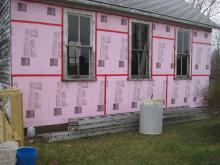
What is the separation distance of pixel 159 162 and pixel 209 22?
9092mm

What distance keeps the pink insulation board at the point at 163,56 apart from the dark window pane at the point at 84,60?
2.91m

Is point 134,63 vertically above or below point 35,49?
below

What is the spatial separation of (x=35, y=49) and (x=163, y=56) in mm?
5201

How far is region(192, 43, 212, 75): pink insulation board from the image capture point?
13773 millimetres

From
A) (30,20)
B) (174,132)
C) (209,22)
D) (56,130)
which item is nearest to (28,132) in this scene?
(56,130)

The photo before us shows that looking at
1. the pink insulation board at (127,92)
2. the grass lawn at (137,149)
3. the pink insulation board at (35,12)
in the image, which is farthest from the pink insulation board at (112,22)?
the grass lawn at (137,149)

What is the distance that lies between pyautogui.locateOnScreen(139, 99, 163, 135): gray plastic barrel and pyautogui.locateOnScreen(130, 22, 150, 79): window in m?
1.85

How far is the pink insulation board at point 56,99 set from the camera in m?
8.69

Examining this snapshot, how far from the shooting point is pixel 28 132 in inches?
335

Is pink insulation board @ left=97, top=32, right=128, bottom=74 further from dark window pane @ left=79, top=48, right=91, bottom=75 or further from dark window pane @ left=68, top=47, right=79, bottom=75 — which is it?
dark window pane @ left=68, top=47, right=79, bottom=75

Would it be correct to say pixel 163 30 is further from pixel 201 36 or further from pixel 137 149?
pixel 137 149

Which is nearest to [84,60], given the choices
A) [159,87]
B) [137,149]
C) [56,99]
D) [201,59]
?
[56,99]

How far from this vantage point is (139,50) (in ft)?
37.3

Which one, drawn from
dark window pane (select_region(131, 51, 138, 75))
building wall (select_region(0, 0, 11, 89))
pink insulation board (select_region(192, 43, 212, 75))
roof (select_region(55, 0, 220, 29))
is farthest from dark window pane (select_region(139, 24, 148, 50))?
building wall (select_region(0, 0, 11, 89))
